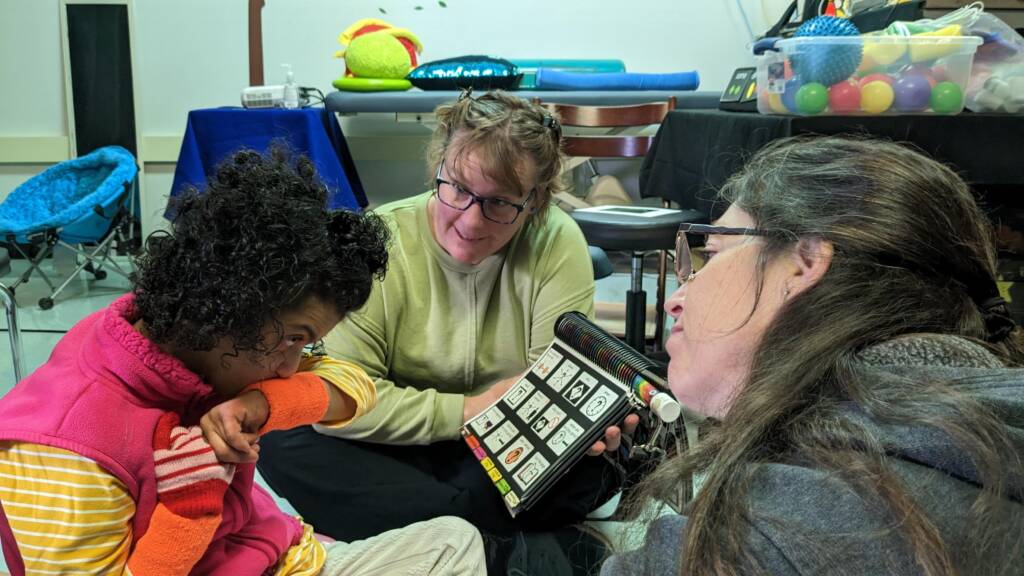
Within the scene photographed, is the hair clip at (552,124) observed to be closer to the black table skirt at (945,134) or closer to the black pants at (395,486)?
the black table skirt at (945,134)

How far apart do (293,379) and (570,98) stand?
9.23 ft

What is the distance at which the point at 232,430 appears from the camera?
0.81 meters

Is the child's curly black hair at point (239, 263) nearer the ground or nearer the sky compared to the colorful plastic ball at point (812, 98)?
nearer the ground

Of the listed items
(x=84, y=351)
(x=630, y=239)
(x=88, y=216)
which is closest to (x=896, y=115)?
(x=630, y=239)

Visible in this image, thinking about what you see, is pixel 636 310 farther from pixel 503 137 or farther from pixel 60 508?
pixel 60 508

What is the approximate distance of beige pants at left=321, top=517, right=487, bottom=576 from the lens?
1103mm

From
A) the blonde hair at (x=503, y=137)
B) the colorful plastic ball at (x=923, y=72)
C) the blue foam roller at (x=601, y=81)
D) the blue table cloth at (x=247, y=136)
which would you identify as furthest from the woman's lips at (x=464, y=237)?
the blue foam roller at (x=601, y=81)

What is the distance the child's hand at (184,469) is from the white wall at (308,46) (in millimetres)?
3716

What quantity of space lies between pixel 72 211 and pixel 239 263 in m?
3.14

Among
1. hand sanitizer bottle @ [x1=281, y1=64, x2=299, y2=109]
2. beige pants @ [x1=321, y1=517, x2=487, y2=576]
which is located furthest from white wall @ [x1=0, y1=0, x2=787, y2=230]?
beige pants @ [x1=321, y1=517, x2=487, y2=576]

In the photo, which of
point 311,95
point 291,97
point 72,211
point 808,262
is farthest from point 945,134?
point 72,211

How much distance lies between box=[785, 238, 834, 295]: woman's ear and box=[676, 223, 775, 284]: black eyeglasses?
0.13 feet

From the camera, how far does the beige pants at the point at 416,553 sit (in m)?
1.10

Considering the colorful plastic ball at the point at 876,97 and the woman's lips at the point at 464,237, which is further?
the colorful plastic ball at the point at 876,97
